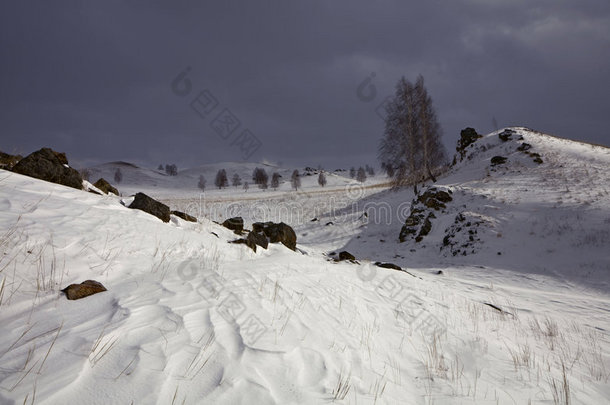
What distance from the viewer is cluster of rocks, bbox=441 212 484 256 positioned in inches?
424

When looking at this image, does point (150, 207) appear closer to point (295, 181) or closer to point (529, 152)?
point (529, 152)

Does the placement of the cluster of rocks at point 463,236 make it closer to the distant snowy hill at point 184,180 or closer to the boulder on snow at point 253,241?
the boulder on snow at point 253,241

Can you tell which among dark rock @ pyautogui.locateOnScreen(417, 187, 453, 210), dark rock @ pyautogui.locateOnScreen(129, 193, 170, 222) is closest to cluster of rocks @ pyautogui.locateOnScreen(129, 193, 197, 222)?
dark rock @ pyautogui.locateOnScreen(129, 193, 170, 222)

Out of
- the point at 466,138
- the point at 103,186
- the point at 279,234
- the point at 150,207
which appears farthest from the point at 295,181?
the point at 150,207

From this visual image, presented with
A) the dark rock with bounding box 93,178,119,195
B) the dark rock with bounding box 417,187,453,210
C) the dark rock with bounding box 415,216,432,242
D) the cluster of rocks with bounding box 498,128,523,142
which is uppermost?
the cluster of rocks with bounding box 498,128,523,142

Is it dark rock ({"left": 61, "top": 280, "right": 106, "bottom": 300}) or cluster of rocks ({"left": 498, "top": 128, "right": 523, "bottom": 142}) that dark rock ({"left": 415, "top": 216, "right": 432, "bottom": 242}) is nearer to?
dark rock ({"left": 61, "top": 280, "right": 106, "bottom": 300})

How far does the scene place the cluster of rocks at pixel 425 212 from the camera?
13.6 metres

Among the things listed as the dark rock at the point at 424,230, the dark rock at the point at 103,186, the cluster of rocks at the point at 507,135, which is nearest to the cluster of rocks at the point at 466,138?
the cluster of rocks at the point at 507,135

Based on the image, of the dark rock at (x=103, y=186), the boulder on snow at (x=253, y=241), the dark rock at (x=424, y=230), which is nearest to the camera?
the boulder on snow at (x=253, y=241)

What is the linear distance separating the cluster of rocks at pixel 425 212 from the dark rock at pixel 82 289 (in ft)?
42.9

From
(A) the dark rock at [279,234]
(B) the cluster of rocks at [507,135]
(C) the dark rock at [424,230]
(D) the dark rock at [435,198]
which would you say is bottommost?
(C) the dark rock at [424,230]

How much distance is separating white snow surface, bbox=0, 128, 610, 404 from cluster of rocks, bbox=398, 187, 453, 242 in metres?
5.34

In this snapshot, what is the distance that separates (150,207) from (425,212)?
42.3 ft

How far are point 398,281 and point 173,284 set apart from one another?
5.23 meters
